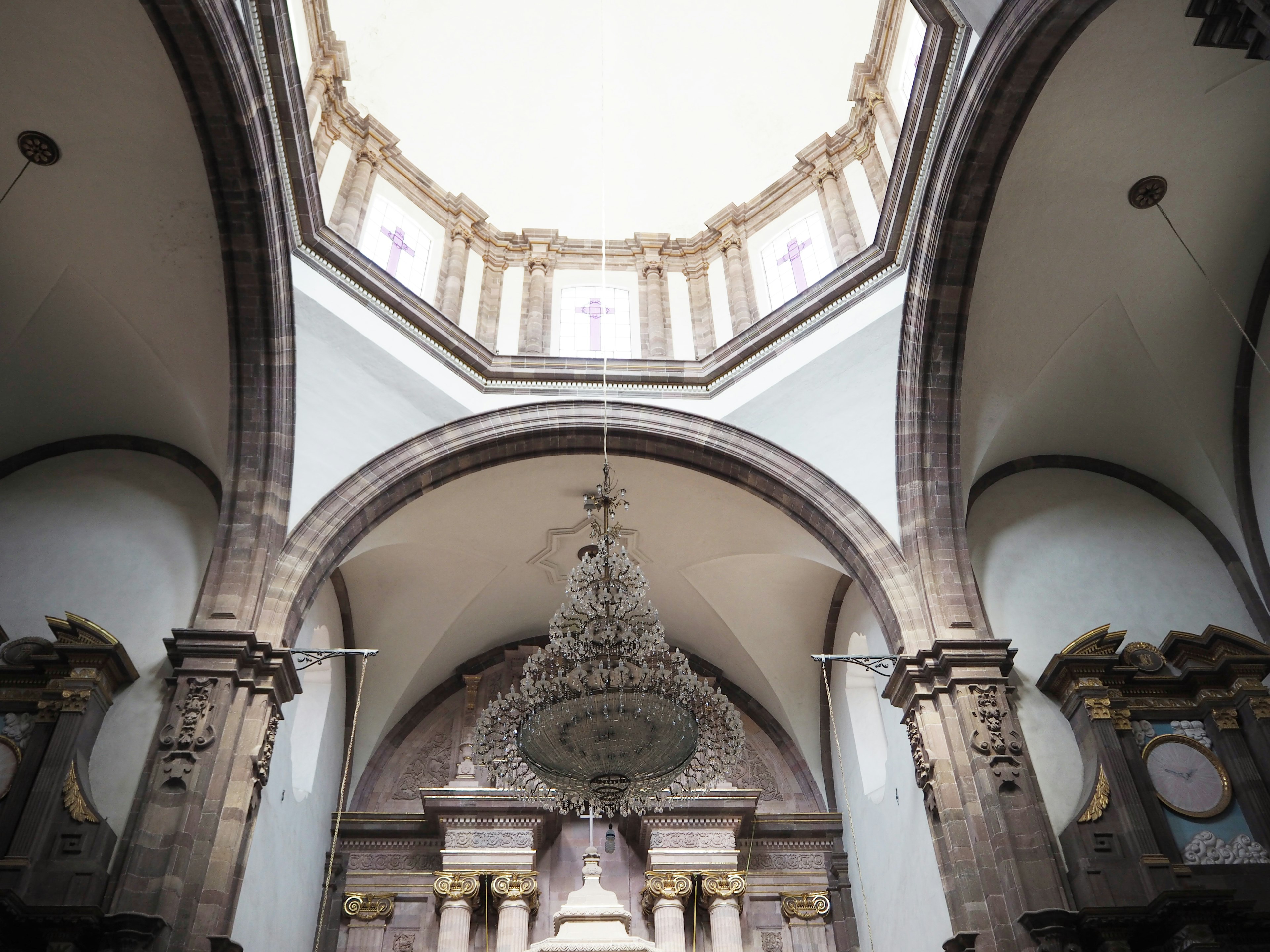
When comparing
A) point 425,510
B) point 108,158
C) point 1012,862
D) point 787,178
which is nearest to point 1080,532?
point 1012,862

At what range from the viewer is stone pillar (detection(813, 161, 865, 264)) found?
37.4ft

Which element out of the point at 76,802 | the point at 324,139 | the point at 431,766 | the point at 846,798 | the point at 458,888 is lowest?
the point at 76,802

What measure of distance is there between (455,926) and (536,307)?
6.97 meters

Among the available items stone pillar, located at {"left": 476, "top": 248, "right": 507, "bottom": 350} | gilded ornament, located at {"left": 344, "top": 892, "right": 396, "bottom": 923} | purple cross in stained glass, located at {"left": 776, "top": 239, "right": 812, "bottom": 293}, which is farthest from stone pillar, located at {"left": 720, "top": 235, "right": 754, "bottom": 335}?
gilded ornament, located at {"left": 344, "top": 892, "right": 396, "bottom": 923}

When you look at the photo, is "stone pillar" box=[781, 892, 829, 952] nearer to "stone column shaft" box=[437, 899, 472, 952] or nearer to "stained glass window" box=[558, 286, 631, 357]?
"stone column shaft" box=[437, 899, 472, 952]

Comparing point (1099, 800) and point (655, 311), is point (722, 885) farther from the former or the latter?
point (655, 311)

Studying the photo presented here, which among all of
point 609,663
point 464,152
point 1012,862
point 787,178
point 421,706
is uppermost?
point 464,152

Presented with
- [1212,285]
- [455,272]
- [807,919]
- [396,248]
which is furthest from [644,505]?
[1212,285]

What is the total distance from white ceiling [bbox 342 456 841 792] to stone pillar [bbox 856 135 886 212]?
11.9 feet

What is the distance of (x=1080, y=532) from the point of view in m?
10.3

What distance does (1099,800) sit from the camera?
796 cm

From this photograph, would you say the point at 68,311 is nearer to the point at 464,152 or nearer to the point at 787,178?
the point at 464,152

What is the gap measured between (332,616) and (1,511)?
3.55m

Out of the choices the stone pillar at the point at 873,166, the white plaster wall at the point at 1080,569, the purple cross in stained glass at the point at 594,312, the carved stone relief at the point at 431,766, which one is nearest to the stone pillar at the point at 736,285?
the purple cross in stained glass at the point at 594,312
